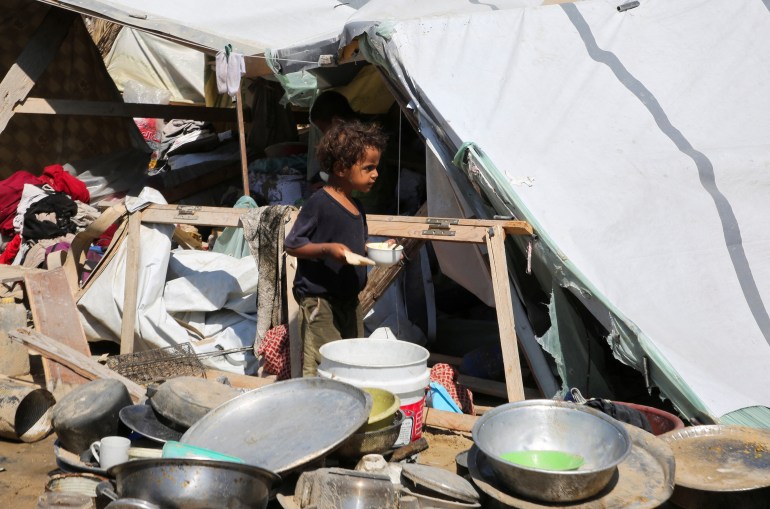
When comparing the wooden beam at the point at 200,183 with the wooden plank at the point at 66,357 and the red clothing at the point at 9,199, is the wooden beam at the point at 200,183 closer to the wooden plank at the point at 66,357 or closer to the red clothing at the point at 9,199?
the red clothing at the point at 9,199

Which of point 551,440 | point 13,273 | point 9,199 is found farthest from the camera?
point 9,199

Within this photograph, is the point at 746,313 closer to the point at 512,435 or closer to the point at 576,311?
the point at 576,311

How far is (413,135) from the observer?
23.8 ft

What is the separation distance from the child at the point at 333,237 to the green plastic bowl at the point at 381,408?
0.50 metres

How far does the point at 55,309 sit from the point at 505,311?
2.84 metres

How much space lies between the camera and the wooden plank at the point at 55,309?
5121mm

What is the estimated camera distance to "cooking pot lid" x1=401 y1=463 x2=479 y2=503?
125 inches

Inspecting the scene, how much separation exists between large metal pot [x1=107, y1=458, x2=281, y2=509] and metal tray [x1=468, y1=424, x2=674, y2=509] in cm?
86

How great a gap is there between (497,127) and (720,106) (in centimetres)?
139

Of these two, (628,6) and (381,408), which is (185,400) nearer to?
(381,408)

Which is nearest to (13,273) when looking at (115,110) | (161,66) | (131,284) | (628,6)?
(131,284)

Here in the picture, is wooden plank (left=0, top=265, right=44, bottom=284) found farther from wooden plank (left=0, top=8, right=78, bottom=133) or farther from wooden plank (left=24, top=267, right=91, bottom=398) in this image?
wooden plank (left=0, top=8, right=78, bottom=133)

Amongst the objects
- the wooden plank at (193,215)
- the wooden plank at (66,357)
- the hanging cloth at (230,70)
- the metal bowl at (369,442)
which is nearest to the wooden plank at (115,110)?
the hanging cloth at (230,70)

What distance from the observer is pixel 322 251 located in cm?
373
